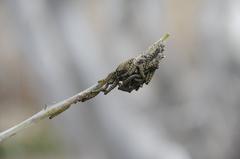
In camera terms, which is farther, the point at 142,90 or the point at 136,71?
the point at 142,90

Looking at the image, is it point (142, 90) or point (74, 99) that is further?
point (142, 90)

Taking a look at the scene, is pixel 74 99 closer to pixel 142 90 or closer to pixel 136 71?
pixel 136 71

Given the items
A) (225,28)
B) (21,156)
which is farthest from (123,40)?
(21,156)

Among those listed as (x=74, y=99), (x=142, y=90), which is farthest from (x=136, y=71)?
(x=142, y=90)

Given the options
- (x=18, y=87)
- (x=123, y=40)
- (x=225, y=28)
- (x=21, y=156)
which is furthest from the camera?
(x=18, y=87)

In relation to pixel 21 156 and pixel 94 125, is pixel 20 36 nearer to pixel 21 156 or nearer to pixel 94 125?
pixel 94 125

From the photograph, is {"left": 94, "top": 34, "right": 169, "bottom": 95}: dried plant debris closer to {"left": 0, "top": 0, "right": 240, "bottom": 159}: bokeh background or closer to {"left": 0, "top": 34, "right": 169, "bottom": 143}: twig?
{"left": 0, "top": 34, "right": 169, "bottom": 143}: twig

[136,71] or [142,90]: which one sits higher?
[142,90]

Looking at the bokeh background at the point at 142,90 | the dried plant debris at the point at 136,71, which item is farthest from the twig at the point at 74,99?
the bokeh background at the point at 142,90
